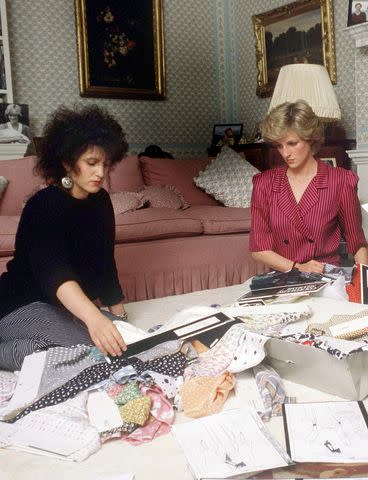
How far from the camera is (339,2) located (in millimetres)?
4707

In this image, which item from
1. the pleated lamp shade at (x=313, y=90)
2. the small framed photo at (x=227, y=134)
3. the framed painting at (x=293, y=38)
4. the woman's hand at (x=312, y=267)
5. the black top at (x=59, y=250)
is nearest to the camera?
the black top at (x=59, y=250)

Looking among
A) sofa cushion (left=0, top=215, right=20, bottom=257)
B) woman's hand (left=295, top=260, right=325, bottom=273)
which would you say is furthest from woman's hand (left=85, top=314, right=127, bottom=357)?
sofa cushion (left=0, top=215, right=20, bottom=257)

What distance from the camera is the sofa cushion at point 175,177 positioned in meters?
4.52

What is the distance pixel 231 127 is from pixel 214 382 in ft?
14.7

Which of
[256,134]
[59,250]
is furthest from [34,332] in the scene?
[256,134]

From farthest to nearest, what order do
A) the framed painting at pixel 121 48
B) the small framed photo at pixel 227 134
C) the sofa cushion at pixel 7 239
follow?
the small framed photo at pixel 227 134, the framed painting at pixel 121 48, the sofa cushion at pixel 7 239

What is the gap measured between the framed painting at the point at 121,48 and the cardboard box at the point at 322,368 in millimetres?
4168

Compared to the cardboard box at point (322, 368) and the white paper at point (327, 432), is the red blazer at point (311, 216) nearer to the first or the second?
the cardboard box at point (322, 368)

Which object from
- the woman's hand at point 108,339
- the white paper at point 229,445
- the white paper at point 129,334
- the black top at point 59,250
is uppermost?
the black top at point 59,250

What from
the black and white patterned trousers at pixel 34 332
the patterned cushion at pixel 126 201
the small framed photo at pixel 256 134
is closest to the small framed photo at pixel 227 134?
the small framed photo at pixel 256 134

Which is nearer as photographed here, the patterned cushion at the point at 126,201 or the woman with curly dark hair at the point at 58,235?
the woman with curly dark hair at the point at 58,235

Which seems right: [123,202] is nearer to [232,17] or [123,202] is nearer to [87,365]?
[87,365]

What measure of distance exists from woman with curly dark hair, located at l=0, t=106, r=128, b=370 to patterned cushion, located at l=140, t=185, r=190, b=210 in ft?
5.95

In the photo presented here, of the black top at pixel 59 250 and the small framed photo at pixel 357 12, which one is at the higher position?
the small framed photo at pixel 357 12
